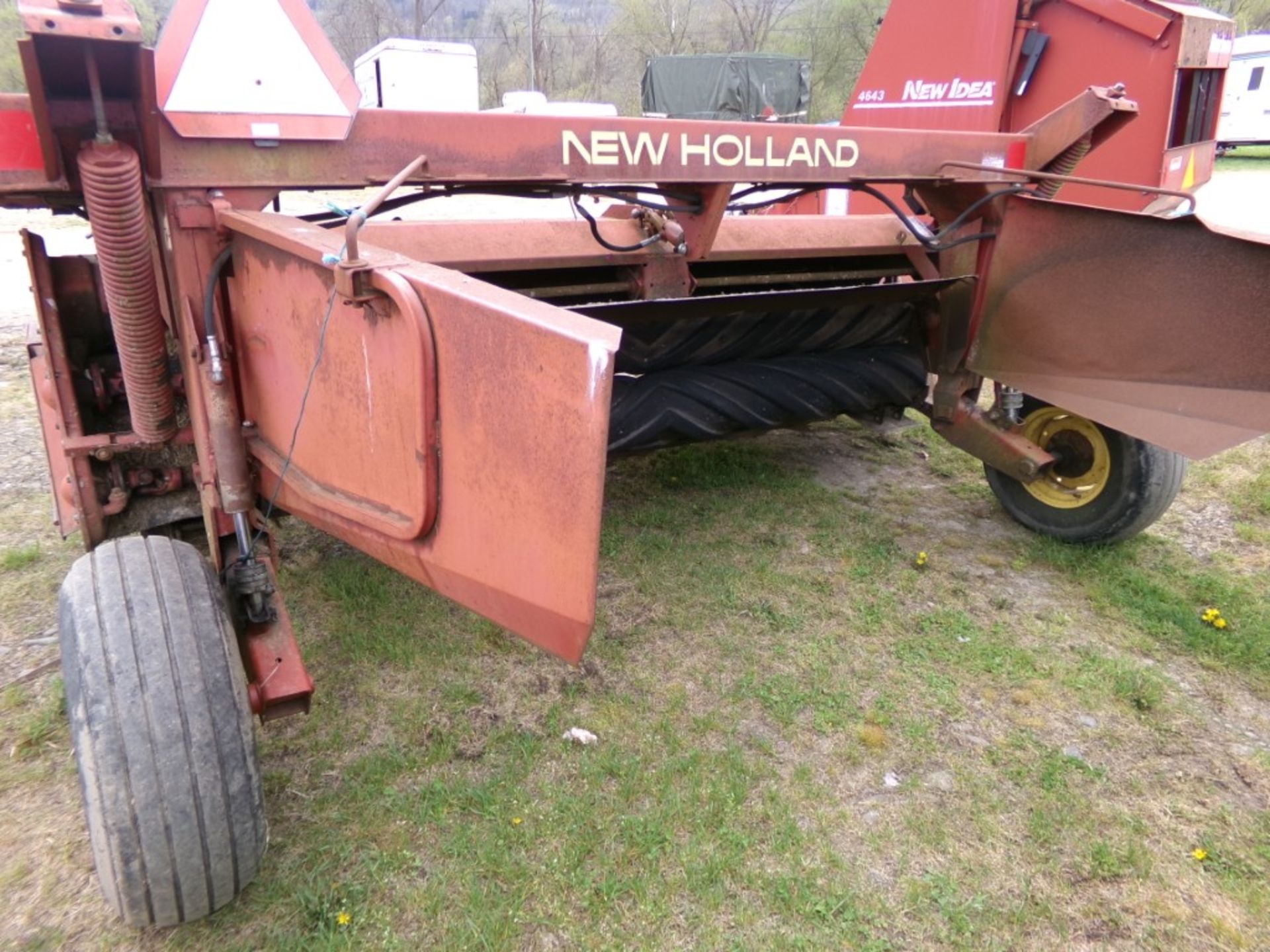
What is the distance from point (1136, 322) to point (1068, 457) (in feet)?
2.74

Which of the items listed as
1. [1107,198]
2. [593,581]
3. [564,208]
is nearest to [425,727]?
[593,581]

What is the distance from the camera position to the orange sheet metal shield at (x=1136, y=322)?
273cm

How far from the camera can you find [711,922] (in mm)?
2035

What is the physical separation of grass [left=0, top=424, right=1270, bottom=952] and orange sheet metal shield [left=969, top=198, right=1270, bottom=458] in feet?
2.43

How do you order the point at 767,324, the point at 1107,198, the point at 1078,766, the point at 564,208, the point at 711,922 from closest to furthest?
the point at 711,922 → the point at 1078,766 → the point at 767,324 → the point at 1107,198 → the point at 564,208

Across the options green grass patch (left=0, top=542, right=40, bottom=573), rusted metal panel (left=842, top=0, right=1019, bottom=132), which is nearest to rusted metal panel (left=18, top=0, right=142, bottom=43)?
green grass patch (left=0, top=542, right=40, bottom=573)

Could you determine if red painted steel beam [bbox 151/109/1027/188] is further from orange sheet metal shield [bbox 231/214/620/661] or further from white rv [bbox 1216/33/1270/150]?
white rv [bbox 1216/33/1270/150]

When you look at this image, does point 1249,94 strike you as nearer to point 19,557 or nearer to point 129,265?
point 19,557

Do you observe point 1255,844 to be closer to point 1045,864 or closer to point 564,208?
point 1045,864

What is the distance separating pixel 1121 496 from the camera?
136 inches

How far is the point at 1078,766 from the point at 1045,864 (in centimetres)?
40

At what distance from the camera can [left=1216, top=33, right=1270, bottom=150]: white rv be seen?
67.7 ft

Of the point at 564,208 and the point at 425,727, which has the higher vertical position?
the point at 564,208

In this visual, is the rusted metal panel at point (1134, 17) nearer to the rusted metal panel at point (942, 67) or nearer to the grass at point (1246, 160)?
the rusted metal panel at point (942, 67)
